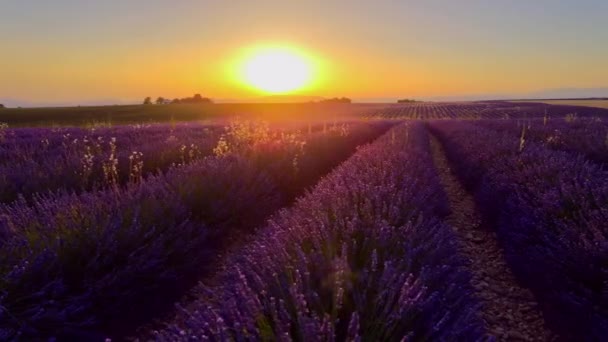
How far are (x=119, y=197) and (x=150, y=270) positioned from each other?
3.47ft

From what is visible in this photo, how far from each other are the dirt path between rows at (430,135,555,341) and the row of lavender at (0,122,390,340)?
2.24 m

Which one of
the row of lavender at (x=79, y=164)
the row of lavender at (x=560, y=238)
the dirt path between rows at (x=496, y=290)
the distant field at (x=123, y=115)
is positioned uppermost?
the distant field at (x=123, y=115)

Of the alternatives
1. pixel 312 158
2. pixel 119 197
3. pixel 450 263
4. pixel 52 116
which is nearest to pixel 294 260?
pixel 450 263

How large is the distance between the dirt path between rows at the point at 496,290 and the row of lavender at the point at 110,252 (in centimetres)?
224

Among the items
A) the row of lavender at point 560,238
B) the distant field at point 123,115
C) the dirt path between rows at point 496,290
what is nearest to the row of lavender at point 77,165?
the dirt path between rows at point 496,290

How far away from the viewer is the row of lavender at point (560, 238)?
2568mm

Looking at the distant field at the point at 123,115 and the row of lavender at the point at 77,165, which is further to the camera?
the distant field at the point at 123,115

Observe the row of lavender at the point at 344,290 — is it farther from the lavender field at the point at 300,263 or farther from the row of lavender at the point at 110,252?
the row of lavender at the point at 110,252

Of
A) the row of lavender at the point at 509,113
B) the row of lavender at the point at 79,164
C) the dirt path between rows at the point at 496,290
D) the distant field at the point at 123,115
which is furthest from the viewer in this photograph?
the row of lavender at the point at 509,113

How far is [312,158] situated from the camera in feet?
25.8

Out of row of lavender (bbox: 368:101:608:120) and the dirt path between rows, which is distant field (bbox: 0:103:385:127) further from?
the dirt path between rows

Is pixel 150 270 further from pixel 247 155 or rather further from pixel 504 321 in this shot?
pixel 247 155

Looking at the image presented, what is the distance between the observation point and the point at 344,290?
197 centimetres

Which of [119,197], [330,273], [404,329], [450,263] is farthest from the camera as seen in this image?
[119,197]
